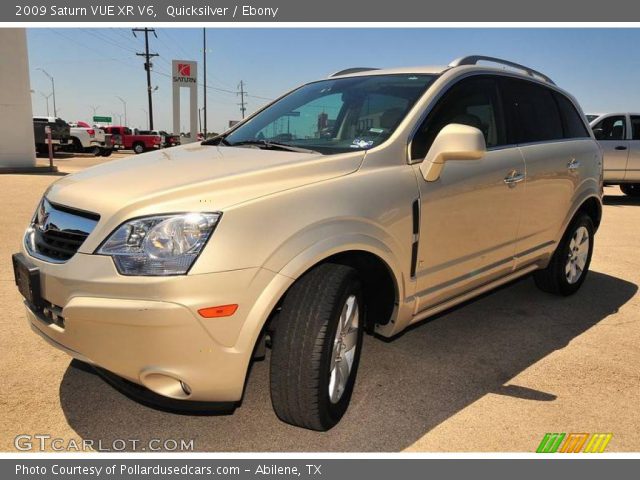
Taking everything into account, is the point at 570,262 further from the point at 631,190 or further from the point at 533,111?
the point at 631,190

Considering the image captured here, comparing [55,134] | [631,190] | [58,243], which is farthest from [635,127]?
[55,134]

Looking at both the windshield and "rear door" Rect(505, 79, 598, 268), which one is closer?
the windshield

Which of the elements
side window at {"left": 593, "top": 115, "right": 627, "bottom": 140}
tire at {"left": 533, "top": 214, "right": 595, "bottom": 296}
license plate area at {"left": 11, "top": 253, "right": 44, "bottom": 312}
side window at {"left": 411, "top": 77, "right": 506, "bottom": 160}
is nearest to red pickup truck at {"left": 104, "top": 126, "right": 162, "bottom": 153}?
side window at {"left": 593, "top": 115, "right": 627, "bottom": 140}

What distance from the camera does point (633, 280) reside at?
218 inches

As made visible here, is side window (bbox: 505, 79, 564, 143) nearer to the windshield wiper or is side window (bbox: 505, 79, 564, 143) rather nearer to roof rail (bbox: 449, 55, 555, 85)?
roof rail (bbox: 449, 55, 555, 85)

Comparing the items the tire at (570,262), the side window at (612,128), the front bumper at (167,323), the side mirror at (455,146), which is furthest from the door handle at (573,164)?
the side window at (612,128)

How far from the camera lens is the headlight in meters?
2.05

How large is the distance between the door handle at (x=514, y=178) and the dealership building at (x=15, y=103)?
16.1 metres

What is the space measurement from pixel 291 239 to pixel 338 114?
1.46 m

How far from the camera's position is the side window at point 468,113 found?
118 inches

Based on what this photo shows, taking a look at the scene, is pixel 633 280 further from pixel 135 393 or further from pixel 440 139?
pixel 135 393

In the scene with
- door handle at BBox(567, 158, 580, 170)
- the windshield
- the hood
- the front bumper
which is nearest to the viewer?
the front bumper

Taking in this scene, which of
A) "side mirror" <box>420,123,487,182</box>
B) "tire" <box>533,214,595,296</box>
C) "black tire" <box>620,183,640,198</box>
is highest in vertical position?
"side mirror" <box>420,123,487,182</box>

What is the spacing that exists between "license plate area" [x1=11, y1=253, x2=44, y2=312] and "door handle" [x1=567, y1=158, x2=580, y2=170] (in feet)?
12.6
